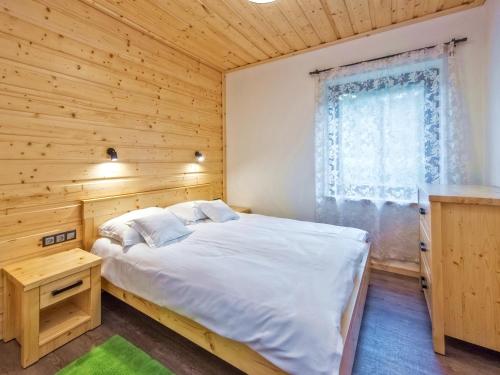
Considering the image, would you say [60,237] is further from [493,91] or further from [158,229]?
[493,91]

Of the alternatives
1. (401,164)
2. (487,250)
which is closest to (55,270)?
(487,250)

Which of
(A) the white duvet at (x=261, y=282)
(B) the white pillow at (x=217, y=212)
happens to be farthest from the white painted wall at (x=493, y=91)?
(B) the white pillow at (x=217, y=212)

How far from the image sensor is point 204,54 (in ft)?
11.0

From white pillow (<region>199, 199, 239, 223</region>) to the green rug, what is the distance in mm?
1464

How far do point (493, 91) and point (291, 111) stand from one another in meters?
2.03

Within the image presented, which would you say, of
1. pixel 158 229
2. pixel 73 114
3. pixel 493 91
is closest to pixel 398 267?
pixel 493 91

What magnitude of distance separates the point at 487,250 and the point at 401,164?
1.36m

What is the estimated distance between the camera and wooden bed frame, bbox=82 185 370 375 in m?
1.29

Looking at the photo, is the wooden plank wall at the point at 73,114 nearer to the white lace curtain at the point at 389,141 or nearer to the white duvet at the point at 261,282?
the white duvet at the point at 261,282

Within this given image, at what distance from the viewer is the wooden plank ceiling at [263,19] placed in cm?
235

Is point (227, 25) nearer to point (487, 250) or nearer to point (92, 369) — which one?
point (487, 250)

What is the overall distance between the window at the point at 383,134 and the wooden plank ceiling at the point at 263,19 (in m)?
0.54

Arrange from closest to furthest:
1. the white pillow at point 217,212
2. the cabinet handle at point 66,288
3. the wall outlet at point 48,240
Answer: the cabinet handle at point 66,288 → the wall outlet at point 48,240 → the white pillow at point 217,212

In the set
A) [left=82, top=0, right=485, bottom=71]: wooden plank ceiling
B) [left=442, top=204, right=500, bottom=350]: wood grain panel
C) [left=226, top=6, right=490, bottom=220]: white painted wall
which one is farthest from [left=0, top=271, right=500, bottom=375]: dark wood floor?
[left=82, top=0, right=485, bottom=71]: wooden plank ceiling
